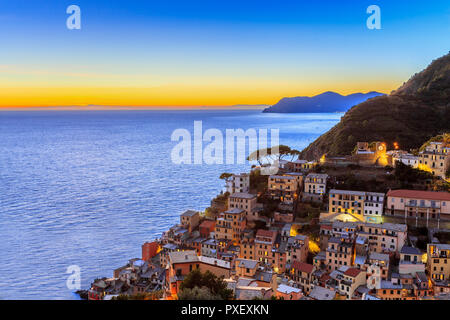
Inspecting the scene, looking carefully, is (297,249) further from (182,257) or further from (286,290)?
(182,257)

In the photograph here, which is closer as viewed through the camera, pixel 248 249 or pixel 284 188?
pixel 248 249

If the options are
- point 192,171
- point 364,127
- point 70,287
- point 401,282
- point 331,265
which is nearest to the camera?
point 401,282

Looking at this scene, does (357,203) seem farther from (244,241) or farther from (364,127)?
(364,127)

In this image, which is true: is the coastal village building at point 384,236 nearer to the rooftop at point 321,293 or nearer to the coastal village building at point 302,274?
the coastal village building at point 302,274

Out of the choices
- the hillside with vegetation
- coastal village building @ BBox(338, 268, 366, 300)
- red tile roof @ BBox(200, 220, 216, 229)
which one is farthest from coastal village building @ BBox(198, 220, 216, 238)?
the hillside with vegetation

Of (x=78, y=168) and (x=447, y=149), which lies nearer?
(x=447, y=149)

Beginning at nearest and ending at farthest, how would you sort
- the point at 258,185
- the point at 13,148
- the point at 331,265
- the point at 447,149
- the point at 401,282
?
the point at 401,282
the point at 331,265
the point at 447,149
the point at 258,185
the point at 13,148

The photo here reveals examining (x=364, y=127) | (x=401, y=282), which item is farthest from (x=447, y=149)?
(x=364, y=127)

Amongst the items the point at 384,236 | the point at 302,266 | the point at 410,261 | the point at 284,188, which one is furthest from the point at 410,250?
the point at 284,188
